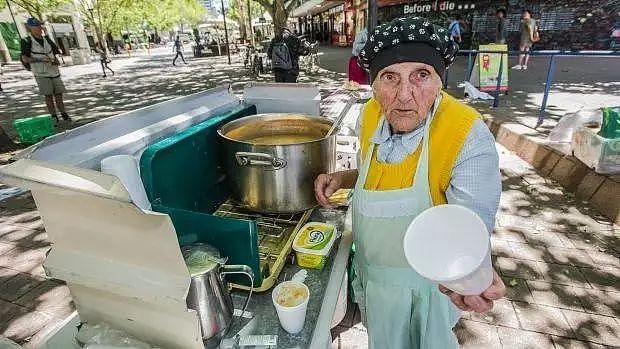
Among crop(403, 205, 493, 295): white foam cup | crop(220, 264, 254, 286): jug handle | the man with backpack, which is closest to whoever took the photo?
crop(403, 205, 493, 295): white foam cup

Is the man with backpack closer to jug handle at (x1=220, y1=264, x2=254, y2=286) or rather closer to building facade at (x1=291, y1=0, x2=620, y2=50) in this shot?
jug handle at (x1=220, y1=264, x2=254, y2=286)

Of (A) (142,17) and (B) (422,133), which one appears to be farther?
(A) (142,17)

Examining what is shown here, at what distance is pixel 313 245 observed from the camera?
1459mm

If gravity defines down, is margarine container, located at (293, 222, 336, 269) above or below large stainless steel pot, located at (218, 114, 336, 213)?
below

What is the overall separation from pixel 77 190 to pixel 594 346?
10.5 ft

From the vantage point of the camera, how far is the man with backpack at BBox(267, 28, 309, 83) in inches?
318

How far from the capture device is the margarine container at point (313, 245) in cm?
142

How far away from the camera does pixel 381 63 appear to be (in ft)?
4.17

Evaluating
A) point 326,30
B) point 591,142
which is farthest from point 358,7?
point 591,142

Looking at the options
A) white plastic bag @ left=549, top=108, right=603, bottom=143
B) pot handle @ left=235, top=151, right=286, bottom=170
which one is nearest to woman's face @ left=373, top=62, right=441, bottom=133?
pot handle @ left=235, top=151, right=286, bottom=170

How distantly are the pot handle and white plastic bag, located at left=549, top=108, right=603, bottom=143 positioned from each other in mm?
4621

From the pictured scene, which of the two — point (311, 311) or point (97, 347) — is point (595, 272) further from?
point (97, 347)

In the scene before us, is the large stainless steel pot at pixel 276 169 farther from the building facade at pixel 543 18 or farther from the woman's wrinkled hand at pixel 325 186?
the building facade at pixel 543 18

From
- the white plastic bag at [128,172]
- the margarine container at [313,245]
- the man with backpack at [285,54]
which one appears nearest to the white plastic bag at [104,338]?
the white plastic bag at [128,172]
